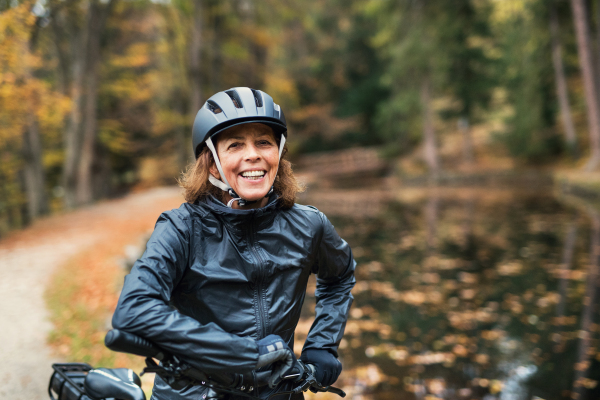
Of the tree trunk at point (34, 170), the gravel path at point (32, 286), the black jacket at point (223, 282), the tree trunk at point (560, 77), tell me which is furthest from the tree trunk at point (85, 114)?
the tree trunk at point (560, 77)

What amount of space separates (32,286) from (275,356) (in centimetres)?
756

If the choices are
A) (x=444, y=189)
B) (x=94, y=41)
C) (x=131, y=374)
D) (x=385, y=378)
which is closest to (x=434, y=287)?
(x=385, y=378)

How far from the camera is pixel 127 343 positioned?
158cm

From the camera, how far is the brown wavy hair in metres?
2.15

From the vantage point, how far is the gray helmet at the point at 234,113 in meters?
2.10

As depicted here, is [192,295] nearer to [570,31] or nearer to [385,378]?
[385,378]

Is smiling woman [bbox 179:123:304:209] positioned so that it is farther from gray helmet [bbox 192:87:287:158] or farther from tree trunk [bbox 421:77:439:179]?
tree trunk [bbox 421:77:439:179]

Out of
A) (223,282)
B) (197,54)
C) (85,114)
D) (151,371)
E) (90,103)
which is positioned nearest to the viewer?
(151,371)

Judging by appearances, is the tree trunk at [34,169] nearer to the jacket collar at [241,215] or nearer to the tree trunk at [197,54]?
the tree trunk at [197,54]

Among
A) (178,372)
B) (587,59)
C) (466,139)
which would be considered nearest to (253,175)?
(178,372)

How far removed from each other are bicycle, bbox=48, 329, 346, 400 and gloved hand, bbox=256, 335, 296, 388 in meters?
0.04

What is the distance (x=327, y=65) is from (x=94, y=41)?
70.8ft

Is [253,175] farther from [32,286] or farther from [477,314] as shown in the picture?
[32,286]

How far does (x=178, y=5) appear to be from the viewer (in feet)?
55.1
